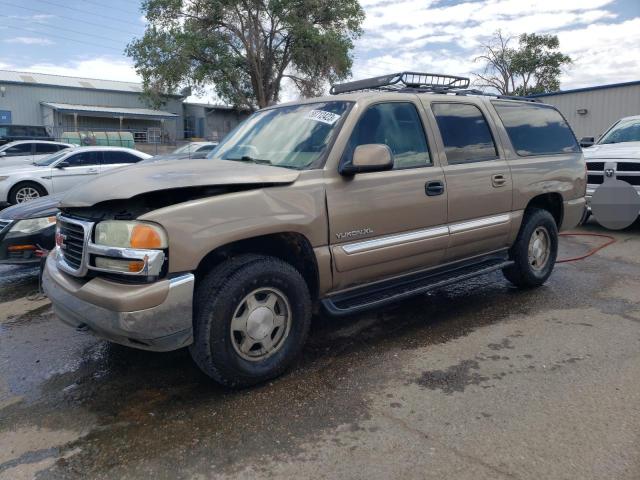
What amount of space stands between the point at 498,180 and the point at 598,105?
18856 mm

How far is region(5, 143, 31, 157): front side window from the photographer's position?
18.0 m

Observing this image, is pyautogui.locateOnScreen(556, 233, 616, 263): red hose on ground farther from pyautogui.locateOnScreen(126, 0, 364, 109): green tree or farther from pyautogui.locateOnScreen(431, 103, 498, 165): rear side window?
pyautogui.locateOnScreen(126, 0, 364, 109): green tree

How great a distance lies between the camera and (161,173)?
3.15 m

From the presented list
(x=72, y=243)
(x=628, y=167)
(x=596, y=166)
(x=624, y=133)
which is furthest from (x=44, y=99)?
(x=72, y=243)

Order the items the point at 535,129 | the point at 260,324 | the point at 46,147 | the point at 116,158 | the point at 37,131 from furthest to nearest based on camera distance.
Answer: the point at 37,131 → the point at 46,147 → the point at 116,158 → the point at 535,129 → the point at 260,324

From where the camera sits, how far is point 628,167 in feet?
26.4

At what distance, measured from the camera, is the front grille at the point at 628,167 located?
7.93m

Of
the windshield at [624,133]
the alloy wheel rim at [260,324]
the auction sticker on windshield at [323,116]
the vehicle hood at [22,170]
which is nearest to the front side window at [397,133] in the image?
the auction sticker on windshield at [323,116]

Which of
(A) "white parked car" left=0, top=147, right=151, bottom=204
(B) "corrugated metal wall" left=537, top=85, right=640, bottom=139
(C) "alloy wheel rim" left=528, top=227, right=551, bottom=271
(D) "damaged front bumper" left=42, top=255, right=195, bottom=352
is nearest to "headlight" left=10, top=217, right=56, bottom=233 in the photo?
(D) "damaged front bumper" left=42, top=255, right=195, bottom=352

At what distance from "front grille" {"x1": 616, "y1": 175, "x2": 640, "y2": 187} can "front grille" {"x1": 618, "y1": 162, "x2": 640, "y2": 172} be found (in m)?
0.09

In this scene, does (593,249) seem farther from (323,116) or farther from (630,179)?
(323,116)

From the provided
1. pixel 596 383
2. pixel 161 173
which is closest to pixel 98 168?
pixel 161 173

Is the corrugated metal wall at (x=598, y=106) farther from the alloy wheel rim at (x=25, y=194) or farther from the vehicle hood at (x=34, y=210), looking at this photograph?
the vehicle hood at (x=34, y=210)

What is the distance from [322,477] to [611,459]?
139 centimetres
